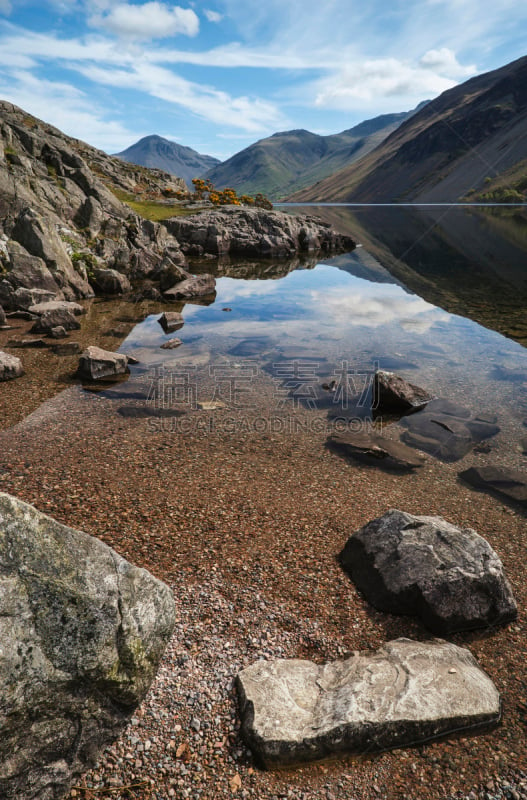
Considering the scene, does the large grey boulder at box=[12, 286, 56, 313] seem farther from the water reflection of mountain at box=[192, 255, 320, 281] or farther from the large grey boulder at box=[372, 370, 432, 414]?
the water reflection of mountain at box=[192, 255, 320, 281]

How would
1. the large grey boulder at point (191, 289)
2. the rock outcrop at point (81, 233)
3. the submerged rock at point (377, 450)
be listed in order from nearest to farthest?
the submerged rock at point (377, 450)
the rock outcrop at point (81, 233)
the large grey boulder at point (191, 289)

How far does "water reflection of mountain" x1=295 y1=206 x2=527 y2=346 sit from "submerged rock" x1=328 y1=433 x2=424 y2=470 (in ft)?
69.6

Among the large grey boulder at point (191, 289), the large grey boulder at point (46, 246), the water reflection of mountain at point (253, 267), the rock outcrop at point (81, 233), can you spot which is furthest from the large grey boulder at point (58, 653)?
the water reflection of mountain at point (253, 267)

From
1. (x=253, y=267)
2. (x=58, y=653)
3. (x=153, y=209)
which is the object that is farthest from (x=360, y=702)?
(x=153, y=209)

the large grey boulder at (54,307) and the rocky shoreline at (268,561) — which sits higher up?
the large grey boulder at (54,307)

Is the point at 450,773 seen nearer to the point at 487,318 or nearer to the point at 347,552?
the point at 347,552

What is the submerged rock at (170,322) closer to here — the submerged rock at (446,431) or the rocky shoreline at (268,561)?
the rocky shoreline at (268,561)

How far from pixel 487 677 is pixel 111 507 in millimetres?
9887

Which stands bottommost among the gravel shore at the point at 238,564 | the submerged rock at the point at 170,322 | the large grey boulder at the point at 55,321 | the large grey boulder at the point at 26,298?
the gravel shore at the point at 238,564

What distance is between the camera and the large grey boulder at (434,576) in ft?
30.5

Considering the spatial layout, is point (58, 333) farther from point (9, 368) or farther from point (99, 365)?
point (99, 365)

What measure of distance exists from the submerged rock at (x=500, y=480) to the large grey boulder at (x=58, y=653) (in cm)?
1278

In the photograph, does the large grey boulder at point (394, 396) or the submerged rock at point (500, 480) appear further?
the large grey boulder at point (394, 396)

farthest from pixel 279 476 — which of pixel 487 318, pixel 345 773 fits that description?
pixel 487 318
